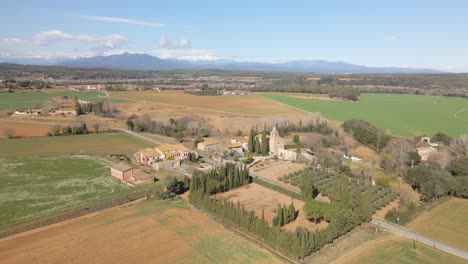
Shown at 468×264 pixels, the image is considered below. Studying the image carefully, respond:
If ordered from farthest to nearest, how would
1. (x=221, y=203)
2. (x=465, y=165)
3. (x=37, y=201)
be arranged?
(x=465, y=165)
(x=37, y=201)
(x=221, y=203)

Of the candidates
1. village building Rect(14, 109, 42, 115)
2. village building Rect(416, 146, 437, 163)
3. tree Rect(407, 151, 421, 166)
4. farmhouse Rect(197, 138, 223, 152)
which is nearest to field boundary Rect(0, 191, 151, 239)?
farmhouse Rect(197, 138, 223, 152)

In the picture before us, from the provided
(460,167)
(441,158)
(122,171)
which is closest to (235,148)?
(122,171)

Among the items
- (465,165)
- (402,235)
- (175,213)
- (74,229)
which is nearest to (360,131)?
(465,165)

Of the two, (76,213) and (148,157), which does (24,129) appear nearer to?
(148,157)

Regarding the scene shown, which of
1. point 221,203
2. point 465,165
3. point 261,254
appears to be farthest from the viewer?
point 465,165

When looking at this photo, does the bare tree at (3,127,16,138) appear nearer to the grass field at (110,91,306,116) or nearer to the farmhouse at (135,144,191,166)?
the farmhouse at (135,144,191,166)

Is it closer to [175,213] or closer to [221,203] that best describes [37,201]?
[175,213]
